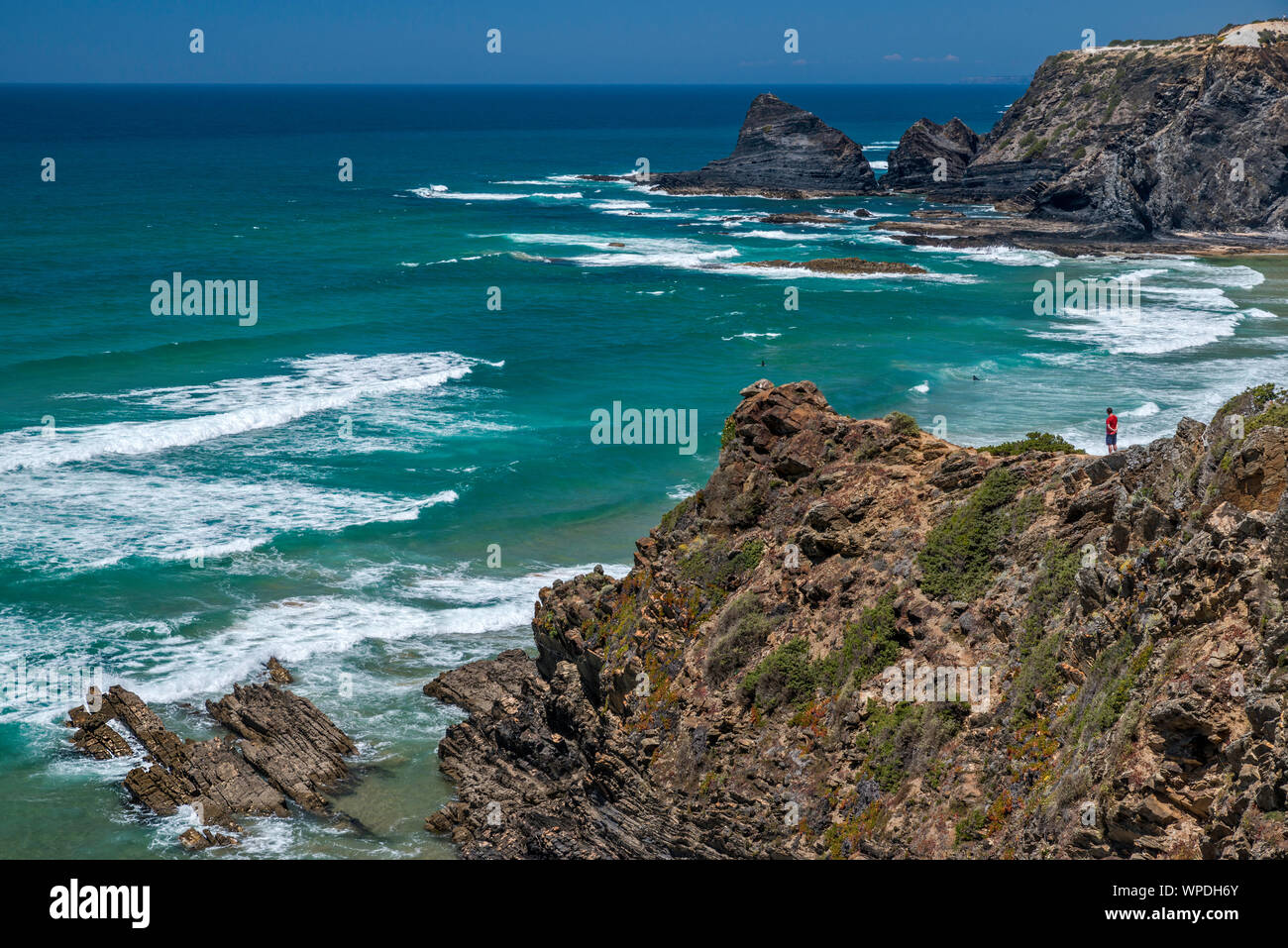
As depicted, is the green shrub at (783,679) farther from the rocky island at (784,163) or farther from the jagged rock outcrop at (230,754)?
the rocky island at (784,163)

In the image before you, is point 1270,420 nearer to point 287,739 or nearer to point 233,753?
point 287,739

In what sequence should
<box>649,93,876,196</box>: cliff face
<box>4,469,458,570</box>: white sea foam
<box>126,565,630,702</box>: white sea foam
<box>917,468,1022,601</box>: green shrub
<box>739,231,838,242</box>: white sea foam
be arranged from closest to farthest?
1. <box>917,468,1022,601</box>: green shrub
2. <box>126,565,630,702</box>: white sea foam
3. <box>4,469,458,570</box>: white sea foam
4. <box>739,231,838,242</box>: white sea foam
5. <box>649,93,876,196</box>: cliff face

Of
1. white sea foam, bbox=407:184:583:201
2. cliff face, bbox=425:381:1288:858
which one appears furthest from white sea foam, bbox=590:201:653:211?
cliff face, bbox=425:381:1288:858

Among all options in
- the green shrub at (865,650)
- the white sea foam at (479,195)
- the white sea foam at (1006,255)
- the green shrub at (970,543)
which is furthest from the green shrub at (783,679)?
the white sea foam at (479,195)

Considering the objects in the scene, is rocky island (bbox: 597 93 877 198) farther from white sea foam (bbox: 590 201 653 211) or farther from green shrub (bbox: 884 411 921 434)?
green shrub (bbox: 884 411 921 434)

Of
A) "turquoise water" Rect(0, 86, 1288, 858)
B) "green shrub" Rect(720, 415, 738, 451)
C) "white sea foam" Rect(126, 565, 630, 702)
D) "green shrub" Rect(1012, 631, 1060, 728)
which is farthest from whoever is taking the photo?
"turquoise water" Rect(0, 86, 1288, 858)
